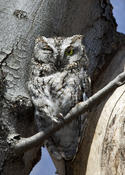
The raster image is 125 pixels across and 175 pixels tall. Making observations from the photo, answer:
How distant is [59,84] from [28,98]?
0.17 metres

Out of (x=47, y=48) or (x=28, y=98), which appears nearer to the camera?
(x=28, y=98)

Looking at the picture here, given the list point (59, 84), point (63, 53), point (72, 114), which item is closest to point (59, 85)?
point (59, 84)

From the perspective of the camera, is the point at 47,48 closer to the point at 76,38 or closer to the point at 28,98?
the point at 76,38

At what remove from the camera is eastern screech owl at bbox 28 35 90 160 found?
1.50 m

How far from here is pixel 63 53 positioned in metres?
1.61

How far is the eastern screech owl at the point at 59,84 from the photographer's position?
1.50 m

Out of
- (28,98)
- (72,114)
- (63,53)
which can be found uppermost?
(63,53)

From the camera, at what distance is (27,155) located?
55.7 inches

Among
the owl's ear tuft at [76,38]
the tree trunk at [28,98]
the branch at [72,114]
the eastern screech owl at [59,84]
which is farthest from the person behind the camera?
the owl's ear tuft at [76,38]

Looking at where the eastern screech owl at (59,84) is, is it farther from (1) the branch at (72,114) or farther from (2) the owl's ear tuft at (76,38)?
(1) the branch at (72,114)

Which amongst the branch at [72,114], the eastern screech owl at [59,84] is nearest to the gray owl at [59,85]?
the eastern screech owl at [59,84]

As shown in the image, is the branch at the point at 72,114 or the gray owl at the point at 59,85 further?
the gray owl at the point at 59,85

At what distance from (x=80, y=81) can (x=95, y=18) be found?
0.36 m

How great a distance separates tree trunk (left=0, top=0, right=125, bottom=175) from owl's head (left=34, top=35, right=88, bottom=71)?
4cm
